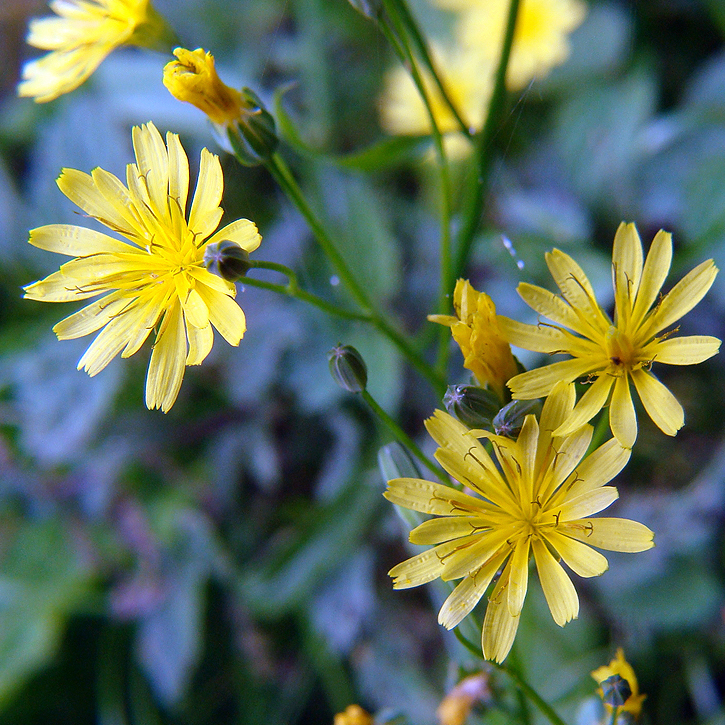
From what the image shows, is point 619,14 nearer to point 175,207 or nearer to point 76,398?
point 175,207

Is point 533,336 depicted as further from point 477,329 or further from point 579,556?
point 579,556

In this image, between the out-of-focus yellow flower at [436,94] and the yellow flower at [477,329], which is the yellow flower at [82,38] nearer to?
the yellow flower at [477,329]

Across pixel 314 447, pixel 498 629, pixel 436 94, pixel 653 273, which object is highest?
pixel 436 94

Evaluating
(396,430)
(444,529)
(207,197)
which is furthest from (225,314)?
(444,529)

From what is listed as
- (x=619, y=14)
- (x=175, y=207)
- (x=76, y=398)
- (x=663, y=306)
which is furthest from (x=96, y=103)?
(x=663, y=306)

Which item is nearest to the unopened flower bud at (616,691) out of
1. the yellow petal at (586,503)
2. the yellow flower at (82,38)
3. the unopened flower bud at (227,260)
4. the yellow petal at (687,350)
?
the yellow petal at (586,503)

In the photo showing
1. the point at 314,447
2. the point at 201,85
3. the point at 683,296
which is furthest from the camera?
the point at 314,447

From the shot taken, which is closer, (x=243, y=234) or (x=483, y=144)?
(x=243, y=234)
